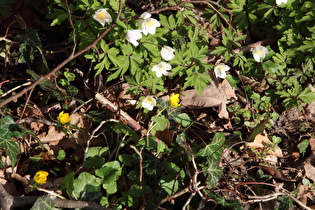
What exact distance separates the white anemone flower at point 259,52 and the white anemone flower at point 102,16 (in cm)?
154

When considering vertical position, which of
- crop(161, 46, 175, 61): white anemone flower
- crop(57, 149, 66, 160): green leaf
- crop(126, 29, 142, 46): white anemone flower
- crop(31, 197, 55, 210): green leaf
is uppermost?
crop(126, 29, 142, 46): white anemone flower

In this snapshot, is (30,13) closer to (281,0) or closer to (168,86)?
(168,86)

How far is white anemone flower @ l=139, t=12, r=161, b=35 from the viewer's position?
2887 mm

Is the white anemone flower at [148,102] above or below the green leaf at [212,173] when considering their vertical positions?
above

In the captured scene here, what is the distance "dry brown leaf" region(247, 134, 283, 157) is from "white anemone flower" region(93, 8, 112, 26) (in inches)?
69.3

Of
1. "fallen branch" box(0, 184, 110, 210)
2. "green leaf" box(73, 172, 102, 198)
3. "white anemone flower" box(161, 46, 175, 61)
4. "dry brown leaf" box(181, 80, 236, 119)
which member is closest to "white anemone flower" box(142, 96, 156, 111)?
"white anemone flower" box(161, 46, 175, 61)

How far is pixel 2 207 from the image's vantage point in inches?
99.7

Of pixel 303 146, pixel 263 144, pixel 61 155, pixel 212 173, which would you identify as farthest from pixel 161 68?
pixel 303 146

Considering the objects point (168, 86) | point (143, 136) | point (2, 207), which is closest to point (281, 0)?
point (168, 86)

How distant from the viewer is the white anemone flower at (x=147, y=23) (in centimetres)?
289

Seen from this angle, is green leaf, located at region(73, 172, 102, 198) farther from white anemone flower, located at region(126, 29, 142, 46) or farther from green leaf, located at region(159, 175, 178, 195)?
white anemone flower, located at region(126, 29, 142, 46)

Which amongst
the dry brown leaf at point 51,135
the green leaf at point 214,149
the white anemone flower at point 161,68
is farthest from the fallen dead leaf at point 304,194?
the dry brown leaf at point 51,135

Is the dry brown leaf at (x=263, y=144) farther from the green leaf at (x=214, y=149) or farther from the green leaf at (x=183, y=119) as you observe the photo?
the green leaf at (x=183, y=119)

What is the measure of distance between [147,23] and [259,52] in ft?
4.24
